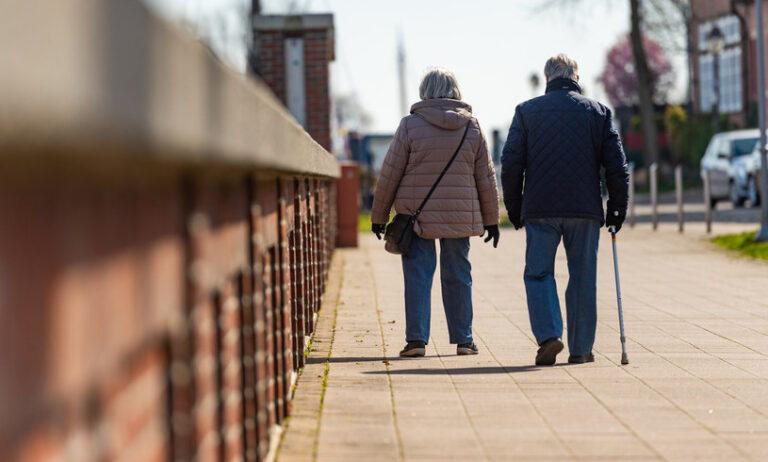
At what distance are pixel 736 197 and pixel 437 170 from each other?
2503cm

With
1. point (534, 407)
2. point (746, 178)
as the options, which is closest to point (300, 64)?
point (534, 407)

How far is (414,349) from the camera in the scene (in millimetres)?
7730

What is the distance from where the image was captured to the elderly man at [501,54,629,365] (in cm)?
752

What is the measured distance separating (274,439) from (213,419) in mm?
1752

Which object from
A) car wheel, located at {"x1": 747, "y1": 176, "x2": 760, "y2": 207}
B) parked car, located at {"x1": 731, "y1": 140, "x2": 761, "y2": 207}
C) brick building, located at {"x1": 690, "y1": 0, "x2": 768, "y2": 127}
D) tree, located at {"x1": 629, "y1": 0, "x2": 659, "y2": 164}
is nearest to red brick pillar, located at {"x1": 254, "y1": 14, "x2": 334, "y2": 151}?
parked car, located at {"x1": 731, "y1": 140, "x2": 761, "y2": 207}

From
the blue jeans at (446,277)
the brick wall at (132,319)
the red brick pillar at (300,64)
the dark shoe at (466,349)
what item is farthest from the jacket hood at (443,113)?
the red brick pillar at (300,64)

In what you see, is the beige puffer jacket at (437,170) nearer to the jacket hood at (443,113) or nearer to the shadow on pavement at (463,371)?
the jacket hood at (443,113)

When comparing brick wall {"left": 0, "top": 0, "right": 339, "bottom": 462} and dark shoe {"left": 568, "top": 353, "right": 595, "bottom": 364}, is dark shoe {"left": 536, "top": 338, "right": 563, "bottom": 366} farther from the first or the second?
brick wall {"left": 0, "top": 0, "right": 339, "bottom": 462}

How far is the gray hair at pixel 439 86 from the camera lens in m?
8.02

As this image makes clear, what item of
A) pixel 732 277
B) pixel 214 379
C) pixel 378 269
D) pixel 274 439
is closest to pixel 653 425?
pixel 274 439

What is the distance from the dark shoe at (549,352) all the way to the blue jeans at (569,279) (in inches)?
Answer: 3.9

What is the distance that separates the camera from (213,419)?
314cm

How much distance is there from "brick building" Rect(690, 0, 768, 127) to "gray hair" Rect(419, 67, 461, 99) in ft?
129

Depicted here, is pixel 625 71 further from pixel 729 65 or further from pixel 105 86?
pixel 105 86
